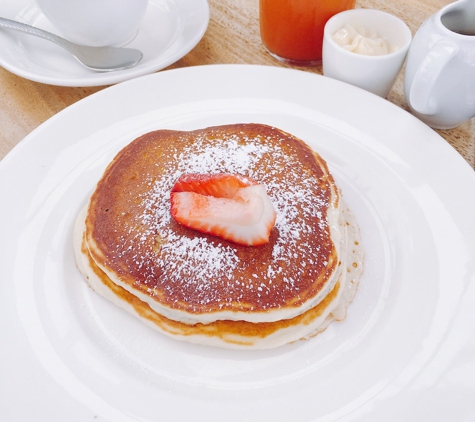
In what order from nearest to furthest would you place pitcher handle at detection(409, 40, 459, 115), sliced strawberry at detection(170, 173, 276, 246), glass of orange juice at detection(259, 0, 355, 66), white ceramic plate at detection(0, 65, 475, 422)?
1. white ceramic plate at detection(0, 65, 475, 422)
2. sliced strawberry at detection(170, 173, 276, 246)
3. pitcher handle at detection(409, 40, 459, 115)
4. glass of orange juice at detection(259, 0, 355, 66)

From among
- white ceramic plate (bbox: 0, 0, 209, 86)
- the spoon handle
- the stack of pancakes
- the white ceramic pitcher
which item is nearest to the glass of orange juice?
white ceramic plate (bbox: 0, 0, 209, 86)

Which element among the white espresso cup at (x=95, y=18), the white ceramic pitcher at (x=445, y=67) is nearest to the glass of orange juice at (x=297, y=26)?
the white ceramic pitcher at (x=445, y=67)

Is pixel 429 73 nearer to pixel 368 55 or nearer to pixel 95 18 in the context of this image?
pixel 368 55

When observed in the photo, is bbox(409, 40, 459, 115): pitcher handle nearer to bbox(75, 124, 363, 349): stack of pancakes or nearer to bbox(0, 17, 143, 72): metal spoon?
bbox(75, 124, 363, 349): stack of pancakes

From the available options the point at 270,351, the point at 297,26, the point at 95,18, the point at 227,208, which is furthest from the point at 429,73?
the point at 95,18

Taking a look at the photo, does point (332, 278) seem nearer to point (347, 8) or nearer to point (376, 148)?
point (376, 148)

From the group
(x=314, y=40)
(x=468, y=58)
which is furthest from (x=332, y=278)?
(x=314, y=40)
